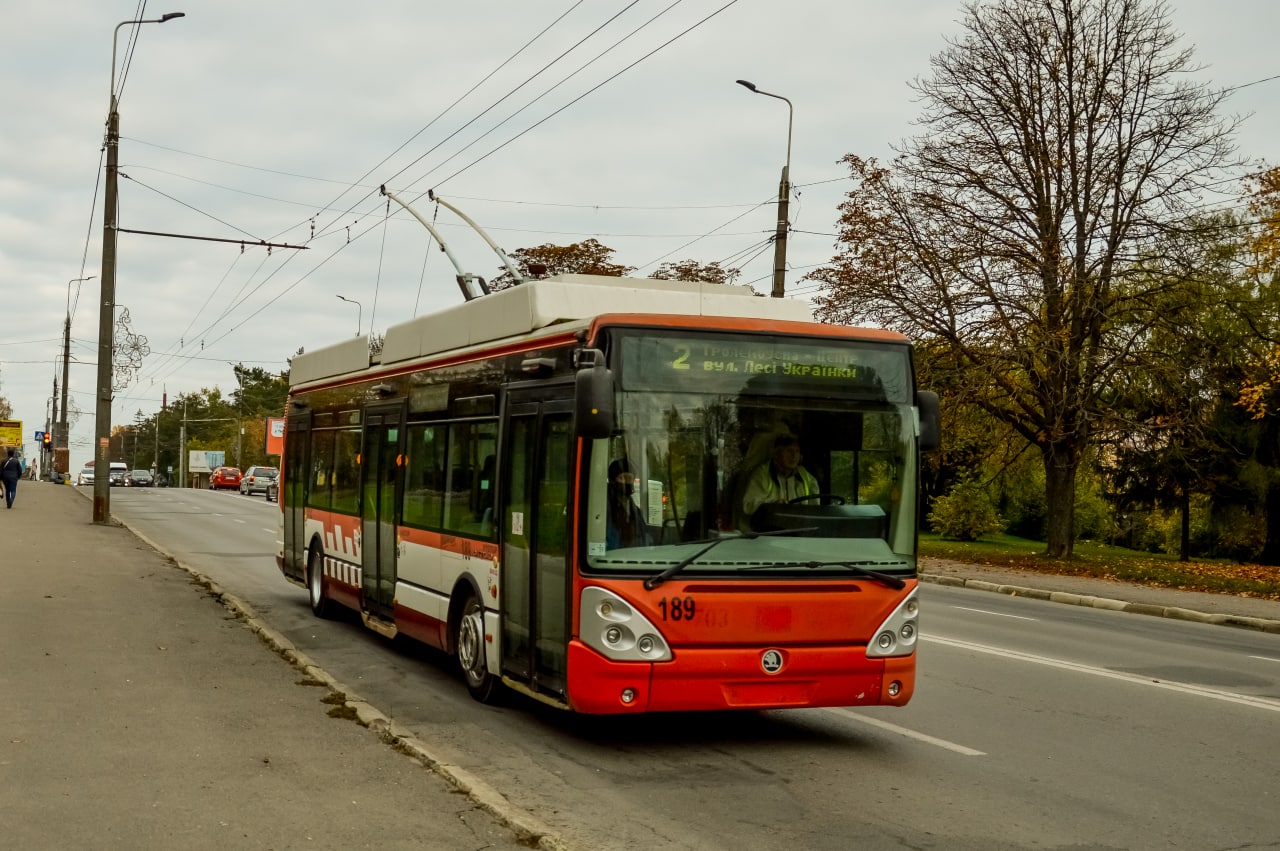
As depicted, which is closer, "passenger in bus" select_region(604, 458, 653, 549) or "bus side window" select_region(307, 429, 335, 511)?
"passenger in bus" select_region(604, 458, 653, 549)

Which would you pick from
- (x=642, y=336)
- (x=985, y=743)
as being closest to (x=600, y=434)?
(x=642, y=336)

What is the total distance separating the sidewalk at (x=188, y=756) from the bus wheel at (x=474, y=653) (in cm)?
108

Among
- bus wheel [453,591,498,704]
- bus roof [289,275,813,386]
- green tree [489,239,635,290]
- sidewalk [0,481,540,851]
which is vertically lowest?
sidewalk [0,481,540,851]

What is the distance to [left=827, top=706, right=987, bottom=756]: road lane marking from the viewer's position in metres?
8.45

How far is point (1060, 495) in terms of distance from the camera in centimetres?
3080

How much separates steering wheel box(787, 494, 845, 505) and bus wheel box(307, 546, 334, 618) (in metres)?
8.02

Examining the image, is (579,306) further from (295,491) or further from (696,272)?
(696,272)

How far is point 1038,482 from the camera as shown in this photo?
5184 cm

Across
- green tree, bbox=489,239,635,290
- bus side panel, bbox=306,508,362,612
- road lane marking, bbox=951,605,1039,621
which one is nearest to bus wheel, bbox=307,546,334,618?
bus side panel, bbox=306,508,362,612

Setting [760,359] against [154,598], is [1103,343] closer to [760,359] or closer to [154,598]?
[154,598]

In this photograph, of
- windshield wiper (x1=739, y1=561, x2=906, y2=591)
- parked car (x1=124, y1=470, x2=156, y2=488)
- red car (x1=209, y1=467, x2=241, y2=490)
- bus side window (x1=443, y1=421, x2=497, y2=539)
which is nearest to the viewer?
windshield wiper (x1=739, y1=561, x2=906, y2=591)

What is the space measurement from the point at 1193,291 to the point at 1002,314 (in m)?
3.82

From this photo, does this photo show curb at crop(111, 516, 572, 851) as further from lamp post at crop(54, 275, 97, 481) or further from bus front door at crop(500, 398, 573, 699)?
lamp post at crop(54, 275, 97, 481)

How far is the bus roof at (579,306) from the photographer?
938cm
